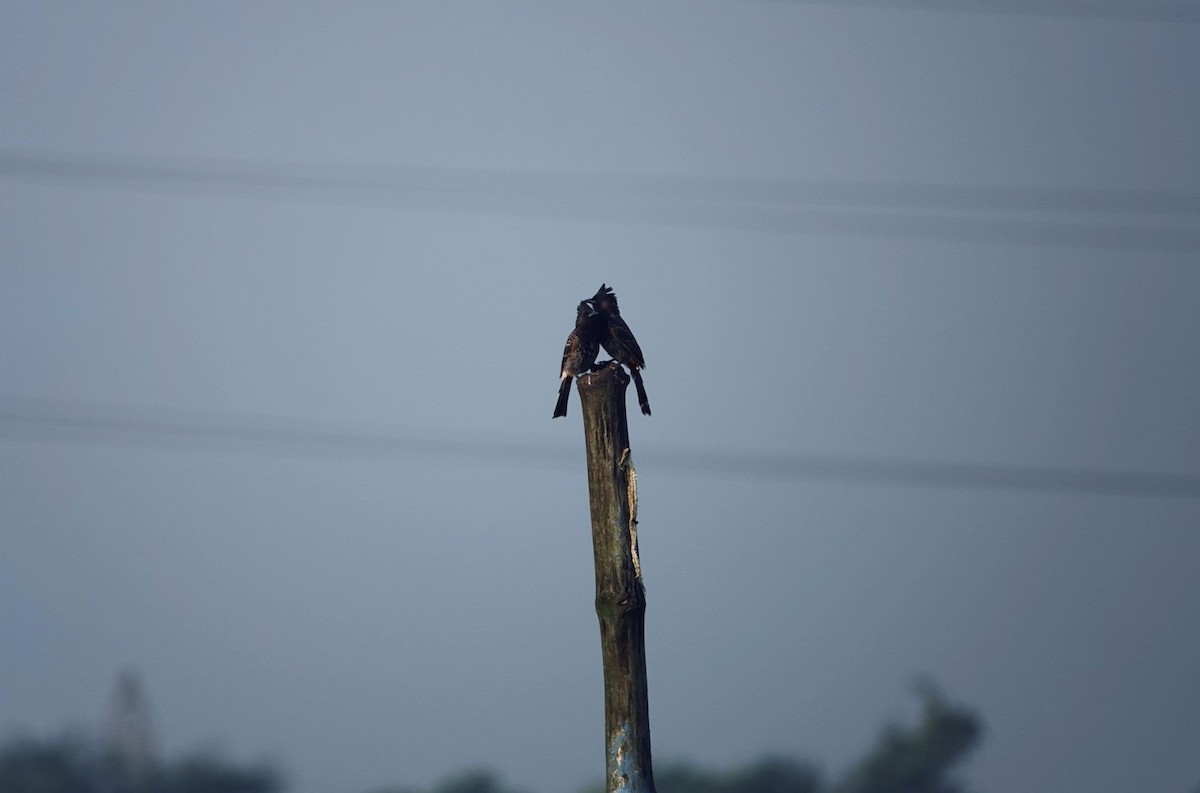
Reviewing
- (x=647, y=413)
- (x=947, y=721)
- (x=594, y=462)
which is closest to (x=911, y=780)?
(x=947, y=721)

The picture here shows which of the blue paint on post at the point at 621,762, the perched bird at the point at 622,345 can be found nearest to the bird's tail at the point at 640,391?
the perched bird at the point at 622,345

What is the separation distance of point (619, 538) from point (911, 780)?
21.6m

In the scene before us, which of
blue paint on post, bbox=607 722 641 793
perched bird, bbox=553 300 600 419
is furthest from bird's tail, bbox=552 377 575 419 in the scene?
blue paint on post, bbox=607 722 641 793

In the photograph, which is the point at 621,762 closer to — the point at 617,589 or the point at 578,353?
the point at 617,589

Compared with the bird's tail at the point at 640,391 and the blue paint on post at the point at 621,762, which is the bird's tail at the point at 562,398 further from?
the blue paint on post at the point at 621,762

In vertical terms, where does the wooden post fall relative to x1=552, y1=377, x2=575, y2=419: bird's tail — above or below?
below

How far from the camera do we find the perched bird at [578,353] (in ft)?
41.2

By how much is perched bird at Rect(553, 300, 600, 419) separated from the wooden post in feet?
4.62

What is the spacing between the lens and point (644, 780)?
33.4ft

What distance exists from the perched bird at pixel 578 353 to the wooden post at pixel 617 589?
141 cm

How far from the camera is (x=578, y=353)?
41.4ft

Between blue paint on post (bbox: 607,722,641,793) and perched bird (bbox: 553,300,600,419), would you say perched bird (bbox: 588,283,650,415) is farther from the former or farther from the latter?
blue paint on post (bbox: 607,722,641,793)

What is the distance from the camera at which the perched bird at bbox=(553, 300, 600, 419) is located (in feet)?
41.2

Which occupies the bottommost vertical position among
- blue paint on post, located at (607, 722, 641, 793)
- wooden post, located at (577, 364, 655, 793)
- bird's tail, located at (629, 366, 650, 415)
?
blue paint on post, located at (607, 722, 641, 793)
